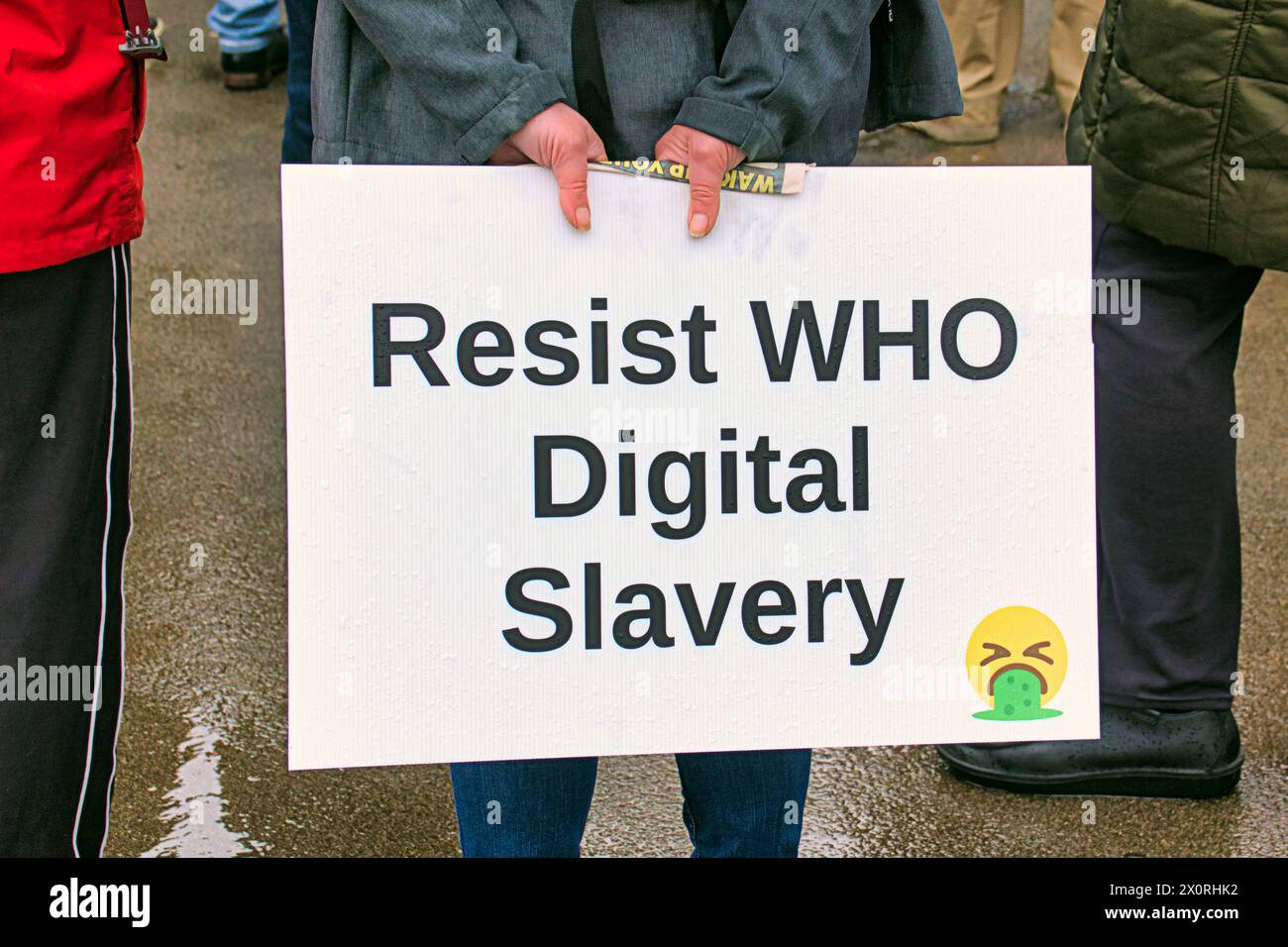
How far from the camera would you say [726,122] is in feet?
5.69

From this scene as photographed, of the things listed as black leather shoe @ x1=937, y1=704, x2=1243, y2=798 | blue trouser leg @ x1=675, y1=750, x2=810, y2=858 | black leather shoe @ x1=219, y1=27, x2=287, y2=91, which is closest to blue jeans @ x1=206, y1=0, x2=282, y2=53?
black leather shoe @ x1=219, y1=27, x2=287, y2=91

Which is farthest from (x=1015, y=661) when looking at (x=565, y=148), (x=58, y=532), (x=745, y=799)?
(x=58, y=532)

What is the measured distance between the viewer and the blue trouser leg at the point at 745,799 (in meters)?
2.03

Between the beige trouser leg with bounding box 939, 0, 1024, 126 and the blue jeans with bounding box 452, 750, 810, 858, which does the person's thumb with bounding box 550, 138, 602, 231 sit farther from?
the beige trouser leg with bounding box 939, 0, 1024, 126

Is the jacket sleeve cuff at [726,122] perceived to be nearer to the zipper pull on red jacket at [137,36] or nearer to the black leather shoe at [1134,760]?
the zipper pull on red jacket at [137,36]

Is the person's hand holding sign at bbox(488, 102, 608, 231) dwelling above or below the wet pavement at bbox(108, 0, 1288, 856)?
above

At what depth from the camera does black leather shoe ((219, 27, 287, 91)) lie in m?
6.16

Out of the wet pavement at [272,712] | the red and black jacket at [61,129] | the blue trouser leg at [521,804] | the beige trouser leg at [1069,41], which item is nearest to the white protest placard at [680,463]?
the blue trouser leg at [521,804]

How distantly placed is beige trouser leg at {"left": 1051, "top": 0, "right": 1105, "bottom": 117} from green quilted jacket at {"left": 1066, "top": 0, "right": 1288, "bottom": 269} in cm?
299

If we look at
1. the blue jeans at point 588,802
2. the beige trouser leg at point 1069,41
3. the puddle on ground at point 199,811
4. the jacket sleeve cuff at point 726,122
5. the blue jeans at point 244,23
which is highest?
the blue jeans at point 244,23

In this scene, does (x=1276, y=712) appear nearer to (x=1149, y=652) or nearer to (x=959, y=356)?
(x=1149, y=652)

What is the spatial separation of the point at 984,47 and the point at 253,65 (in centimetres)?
285

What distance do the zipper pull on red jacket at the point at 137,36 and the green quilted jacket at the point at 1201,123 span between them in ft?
4.93

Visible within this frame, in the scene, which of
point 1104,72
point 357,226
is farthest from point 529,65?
point 1104,72
